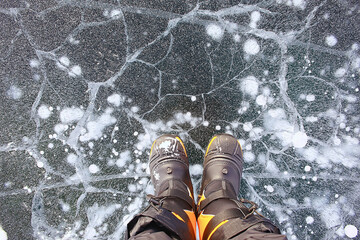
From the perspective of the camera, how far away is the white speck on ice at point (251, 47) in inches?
43.3

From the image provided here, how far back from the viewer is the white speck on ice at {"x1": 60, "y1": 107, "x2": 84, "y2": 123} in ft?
3.62

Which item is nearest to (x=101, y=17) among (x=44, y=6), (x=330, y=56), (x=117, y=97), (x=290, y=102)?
(x=44, y=6)

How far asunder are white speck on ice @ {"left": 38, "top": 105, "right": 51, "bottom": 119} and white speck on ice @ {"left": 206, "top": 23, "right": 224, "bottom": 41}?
30.9 inches

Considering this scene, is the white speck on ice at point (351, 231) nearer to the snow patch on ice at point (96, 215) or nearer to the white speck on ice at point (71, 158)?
the snow patch on ice at point (96, 215)

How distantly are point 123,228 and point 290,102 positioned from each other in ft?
2.96

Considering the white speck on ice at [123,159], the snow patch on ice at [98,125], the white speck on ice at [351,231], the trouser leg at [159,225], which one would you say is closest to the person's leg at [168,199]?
the trouser leg at [159,225]

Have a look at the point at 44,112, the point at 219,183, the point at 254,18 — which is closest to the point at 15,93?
the point at 44,112

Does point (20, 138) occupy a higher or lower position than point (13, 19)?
lower

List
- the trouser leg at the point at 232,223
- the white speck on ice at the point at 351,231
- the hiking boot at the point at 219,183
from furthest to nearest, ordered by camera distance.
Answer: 1. the white speck on ice at the point at 351,231
2. the hiking boot at the point at 219,183
3. the trouser leg at the point at 232,223

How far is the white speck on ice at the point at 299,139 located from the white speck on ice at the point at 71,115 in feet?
3.07

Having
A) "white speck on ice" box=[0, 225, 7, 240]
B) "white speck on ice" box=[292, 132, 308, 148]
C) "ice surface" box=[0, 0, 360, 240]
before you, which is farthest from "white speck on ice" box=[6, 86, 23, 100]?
"white speck on ice" box=[292, 132, 308, 148]

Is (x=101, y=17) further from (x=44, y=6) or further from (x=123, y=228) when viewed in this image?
(x=123, y=228)

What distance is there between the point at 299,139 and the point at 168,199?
2.05 ft

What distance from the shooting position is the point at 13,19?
1116 mm
